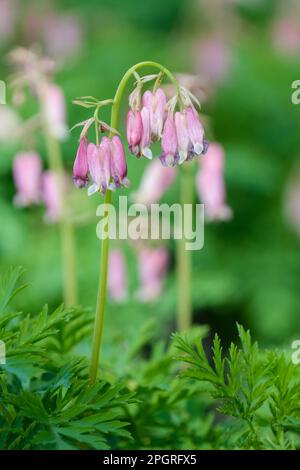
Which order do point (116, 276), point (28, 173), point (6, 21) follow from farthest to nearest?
point (6, 21)
point (116, 276)
point (28, 173)

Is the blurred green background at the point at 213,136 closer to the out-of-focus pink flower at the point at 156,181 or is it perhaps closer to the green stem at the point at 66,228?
the green stem at the point at 66,228

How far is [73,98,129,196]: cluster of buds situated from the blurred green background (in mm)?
868

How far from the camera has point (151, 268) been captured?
9.62ft

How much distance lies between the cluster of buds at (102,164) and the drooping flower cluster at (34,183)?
1.09 metres

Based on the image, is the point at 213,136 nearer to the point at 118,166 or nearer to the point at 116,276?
the point at 116,276

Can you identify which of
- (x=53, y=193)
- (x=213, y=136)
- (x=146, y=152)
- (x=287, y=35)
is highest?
(x=287, y=35)

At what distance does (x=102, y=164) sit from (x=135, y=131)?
77 millimetres

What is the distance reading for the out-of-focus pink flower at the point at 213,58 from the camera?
5.32m

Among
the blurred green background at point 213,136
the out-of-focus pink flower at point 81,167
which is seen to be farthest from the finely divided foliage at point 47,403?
the blurred green background at point 213,136

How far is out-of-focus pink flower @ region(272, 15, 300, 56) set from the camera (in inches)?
218

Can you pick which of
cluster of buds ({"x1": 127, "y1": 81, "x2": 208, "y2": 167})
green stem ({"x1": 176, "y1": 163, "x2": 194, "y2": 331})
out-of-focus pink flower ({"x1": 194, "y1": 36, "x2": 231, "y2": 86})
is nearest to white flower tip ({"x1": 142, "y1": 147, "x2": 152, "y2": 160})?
cluster of buds ({"x1": 127, "y1": 81, "x2": 208, "y2": 167})

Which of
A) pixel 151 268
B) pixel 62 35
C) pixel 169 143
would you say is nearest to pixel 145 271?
pixel 151 268

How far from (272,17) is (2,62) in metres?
1.95

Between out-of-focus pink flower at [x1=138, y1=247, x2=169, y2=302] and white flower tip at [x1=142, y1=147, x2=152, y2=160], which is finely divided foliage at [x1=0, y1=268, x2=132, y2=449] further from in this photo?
out-of-focus pink flower at [x1=138, y1=247, x2=169, y2=302]
